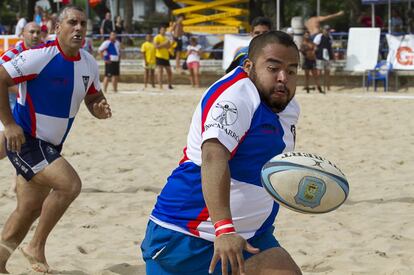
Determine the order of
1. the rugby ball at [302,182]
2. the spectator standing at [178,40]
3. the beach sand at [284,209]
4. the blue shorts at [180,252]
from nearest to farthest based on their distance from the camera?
the rugby ball at [302,182]
the blue shorts at [180,252]
the beach sand at [284,209]
the spectator standing at [178,40]

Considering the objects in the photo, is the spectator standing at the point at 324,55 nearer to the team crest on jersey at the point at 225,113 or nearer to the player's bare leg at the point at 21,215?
the player's bare leg at the point at 21,215

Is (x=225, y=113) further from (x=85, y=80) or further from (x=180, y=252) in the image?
(x=85, y=80)

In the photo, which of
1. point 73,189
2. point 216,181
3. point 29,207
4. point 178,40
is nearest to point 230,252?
point 216,181

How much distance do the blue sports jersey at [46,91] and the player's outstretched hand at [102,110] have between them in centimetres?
18

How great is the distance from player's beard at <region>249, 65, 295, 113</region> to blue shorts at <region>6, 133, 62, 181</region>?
7.41 ft

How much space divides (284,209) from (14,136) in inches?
109

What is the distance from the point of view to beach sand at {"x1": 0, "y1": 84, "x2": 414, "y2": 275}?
5.49m

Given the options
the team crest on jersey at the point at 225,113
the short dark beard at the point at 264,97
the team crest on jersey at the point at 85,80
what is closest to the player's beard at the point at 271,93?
the short dark beard at the point at 264,97

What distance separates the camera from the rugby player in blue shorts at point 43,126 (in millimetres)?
5008

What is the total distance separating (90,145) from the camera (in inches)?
428

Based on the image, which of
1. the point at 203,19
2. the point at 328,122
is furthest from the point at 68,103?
the point at 203,19

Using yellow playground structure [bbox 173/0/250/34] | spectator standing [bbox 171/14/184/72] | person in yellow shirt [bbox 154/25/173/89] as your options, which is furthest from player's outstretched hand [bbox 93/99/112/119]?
yellow playground structure [bbox 173/0/250/34]

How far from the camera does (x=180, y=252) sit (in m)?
3.25

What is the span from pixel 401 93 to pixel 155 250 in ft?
54.1
